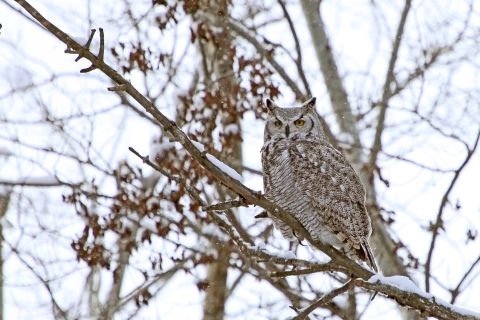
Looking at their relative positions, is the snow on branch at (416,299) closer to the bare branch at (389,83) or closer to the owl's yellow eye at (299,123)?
the owl's yellow eye at (299,123)

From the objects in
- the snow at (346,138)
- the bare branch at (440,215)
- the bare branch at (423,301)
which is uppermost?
the snow at (346,138)

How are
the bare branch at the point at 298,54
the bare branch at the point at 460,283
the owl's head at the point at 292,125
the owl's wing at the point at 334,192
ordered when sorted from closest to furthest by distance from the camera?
1. the owl's wing at the point at 334,192
2. the owl's head at the point at 292,125
3. the bare branch at the point at 460,283
4. the bare branch at the point at 298,54

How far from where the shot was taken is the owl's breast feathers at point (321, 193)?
12.1 feet

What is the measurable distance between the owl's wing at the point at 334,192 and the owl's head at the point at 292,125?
1.27ft

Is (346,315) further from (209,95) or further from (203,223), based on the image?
(209,95)

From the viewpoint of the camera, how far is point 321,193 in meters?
3.76

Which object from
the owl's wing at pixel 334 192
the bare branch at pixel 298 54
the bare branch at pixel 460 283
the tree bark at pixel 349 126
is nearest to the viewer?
the owl's wing at pixel 334 192

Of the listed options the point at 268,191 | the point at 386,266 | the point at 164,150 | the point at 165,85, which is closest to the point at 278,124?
the point at 268,191

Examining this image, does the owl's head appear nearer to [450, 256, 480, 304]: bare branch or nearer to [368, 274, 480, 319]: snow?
[450, 256, 480, 304]: bare branch

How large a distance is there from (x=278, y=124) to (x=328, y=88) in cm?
A: 212

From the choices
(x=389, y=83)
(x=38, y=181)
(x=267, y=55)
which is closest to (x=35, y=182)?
(x=38, y=181)

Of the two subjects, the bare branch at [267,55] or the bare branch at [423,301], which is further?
the bare branch at [267,55]

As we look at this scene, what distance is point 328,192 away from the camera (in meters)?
3.78

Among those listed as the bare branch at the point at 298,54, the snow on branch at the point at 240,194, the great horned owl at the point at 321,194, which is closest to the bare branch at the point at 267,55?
the bare branch at the point at 298,54
